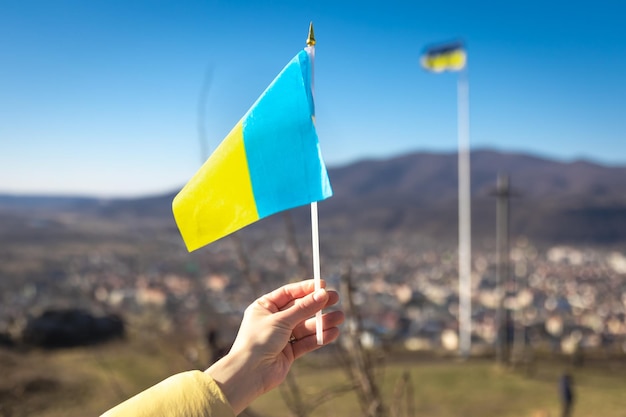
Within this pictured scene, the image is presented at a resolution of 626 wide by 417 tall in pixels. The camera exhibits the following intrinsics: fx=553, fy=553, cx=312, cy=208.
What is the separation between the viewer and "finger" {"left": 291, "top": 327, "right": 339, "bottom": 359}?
1194 millimetres

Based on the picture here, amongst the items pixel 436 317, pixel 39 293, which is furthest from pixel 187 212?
pixel 39 293

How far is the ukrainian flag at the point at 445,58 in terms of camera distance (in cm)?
1316

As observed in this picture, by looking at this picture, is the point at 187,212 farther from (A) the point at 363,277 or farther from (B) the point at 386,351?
(A) the point at 363,277

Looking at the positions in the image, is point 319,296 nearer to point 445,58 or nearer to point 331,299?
point 331,299

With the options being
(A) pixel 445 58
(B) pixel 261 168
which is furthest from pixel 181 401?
(A) pixel 445 58

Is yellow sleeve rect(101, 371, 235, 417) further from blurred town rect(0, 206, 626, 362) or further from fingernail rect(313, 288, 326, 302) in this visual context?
blurred town rect(0, 206, 626, 362)

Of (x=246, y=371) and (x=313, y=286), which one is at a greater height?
(x=313, y=286)

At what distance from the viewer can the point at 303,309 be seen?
1.06 metres

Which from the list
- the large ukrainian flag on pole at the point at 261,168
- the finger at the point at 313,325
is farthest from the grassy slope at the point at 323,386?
the large ukrainian flag on pole at the point at 261,168

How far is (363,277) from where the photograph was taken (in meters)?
38.1

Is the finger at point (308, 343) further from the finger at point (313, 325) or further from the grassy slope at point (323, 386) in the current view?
the grassy slope at point (323, 386)

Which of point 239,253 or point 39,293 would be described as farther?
point 39,293

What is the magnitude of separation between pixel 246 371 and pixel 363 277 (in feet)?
123

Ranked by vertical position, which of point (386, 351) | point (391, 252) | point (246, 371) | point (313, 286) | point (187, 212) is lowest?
point (391, 252)
